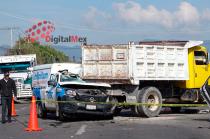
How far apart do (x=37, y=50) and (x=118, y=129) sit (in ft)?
205

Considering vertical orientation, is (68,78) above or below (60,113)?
above

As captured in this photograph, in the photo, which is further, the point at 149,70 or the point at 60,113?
the point at 149,70

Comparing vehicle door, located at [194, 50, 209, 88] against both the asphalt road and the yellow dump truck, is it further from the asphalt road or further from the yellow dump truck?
the asphalt road

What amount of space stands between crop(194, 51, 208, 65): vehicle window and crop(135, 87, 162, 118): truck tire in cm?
238

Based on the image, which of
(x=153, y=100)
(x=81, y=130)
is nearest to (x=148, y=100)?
(x=153, y=100)

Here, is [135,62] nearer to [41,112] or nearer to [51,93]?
[51,93]

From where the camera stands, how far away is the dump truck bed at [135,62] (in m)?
18.9

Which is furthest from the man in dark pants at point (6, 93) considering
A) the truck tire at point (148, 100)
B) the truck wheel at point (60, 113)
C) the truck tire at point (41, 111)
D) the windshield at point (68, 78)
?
the truck tire at point (148, 100)

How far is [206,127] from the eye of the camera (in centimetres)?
1557

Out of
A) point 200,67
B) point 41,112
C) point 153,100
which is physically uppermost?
point 200,67

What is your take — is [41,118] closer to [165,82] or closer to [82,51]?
[82,51]

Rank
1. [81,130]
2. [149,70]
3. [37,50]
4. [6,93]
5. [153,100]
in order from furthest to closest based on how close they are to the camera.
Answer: [37,50] → [153,100] → [149,70] → [6,93] → [81,130]

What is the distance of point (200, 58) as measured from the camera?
21031 millimetres

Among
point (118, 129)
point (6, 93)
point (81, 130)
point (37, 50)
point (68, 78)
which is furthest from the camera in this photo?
point (37, 50)
